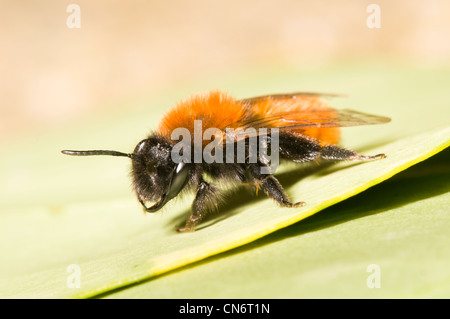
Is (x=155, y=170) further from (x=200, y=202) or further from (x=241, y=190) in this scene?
(x=241, y=190)

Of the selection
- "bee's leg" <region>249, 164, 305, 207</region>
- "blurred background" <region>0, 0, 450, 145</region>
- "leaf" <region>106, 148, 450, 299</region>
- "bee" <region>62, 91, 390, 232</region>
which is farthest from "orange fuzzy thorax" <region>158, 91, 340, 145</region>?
"blurred background" <region>0, 0, 450, 145</region>

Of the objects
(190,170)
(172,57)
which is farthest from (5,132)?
(190,170)

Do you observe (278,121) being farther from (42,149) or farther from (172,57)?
(172,57)

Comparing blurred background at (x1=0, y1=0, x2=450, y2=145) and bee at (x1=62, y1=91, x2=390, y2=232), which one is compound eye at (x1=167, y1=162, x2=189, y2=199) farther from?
blurred background at (x1=0, y1=0, x2=450, y2=145)

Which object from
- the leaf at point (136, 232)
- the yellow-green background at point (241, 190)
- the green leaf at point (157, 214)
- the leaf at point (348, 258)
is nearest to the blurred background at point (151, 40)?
the yellow-green background at point (241, 190)

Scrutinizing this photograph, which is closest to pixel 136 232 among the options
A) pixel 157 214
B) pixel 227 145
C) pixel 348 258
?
pixel 157 214
